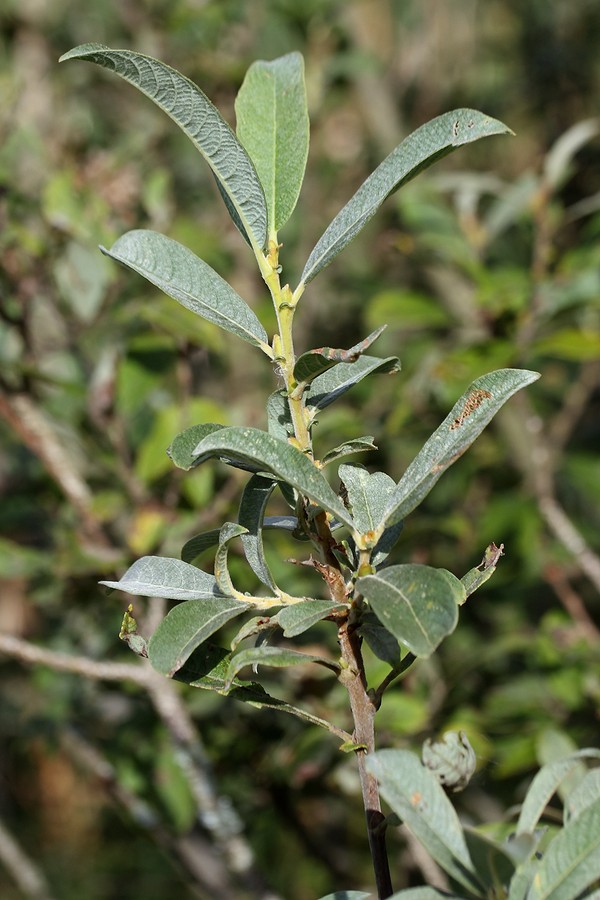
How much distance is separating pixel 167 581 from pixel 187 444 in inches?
3.3

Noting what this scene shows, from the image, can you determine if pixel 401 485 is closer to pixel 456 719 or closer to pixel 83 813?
pixel 456 719

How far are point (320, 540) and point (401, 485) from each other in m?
0.06

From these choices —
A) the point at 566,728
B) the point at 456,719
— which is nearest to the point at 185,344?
the point at 456,719

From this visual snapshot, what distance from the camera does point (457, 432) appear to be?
50 cm

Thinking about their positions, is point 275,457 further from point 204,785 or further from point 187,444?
point 204,785

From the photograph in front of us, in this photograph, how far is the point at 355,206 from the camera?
0.52 m

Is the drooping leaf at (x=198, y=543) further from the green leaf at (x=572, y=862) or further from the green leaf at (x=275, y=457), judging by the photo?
the green leaf at (x=572, y=862)

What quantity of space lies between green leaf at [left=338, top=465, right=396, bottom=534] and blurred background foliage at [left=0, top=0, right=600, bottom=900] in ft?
1.03

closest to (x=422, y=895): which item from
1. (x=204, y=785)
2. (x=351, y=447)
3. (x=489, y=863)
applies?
(x=489, y=863)

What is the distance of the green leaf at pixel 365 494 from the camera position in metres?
0.55

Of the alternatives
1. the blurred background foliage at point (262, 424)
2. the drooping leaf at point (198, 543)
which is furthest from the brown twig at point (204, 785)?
the drooping leaf at point (198, 543)

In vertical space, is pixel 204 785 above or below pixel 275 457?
below

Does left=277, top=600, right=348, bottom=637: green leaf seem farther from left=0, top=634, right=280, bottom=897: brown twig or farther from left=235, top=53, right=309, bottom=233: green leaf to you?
left=0, top=634, right=280, bottom=897: brown twig

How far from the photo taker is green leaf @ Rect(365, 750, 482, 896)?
1.46 ft
